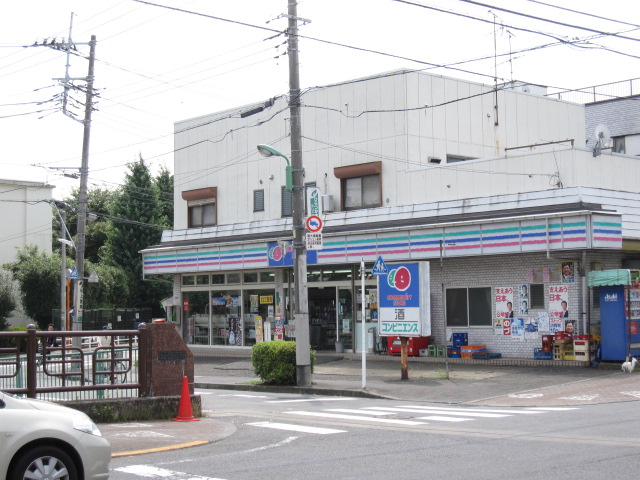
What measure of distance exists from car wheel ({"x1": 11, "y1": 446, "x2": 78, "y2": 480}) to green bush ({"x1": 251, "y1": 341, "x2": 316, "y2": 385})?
1446 cm

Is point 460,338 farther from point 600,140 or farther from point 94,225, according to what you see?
point 94,225

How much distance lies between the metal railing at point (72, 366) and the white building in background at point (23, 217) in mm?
45335

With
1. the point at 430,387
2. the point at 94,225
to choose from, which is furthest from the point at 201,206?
the point at 94,225

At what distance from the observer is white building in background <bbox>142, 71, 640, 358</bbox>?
2486 centimetres

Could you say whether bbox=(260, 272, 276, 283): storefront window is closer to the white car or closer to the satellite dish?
the satellite dish

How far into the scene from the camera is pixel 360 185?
→ 3056 centimetres

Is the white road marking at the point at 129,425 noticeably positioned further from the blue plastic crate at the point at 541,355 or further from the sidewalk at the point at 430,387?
the blue plastic crate at the point at 541,355

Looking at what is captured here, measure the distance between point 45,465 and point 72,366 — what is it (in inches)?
273

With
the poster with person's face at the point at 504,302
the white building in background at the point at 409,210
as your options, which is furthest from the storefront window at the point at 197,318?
the poster with person's face at the point at 504,302

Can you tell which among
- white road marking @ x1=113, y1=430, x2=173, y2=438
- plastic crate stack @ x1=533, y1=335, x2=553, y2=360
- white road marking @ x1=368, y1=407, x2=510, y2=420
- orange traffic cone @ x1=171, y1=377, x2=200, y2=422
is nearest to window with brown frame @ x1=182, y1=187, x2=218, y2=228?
plastic crate stack @ x1=533, y1=335, x2=553, y2=360

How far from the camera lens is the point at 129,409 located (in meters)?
14.8

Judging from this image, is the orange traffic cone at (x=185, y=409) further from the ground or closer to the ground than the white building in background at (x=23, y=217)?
closer to the ground

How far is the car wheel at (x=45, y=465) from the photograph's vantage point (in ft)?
26.6

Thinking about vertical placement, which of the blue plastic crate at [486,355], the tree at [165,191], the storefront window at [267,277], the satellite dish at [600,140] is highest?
the tree at [165,191]
